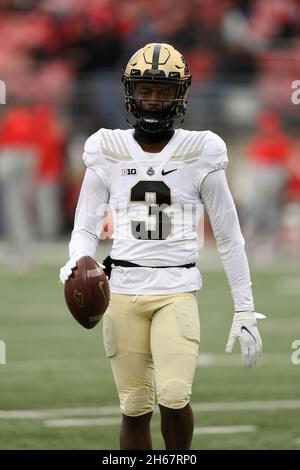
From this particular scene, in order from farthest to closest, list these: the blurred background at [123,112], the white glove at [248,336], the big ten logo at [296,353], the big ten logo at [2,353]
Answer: the blurred background at [123,112]
the big ten logo at [296,353]
the big ten logo at [2,353]
the white glove at [248,336]

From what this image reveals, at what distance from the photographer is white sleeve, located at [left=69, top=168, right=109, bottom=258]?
4.86 metres

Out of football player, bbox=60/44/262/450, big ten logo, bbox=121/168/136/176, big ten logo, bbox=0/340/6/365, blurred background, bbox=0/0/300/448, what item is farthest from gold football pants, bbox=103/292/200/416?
blurred background, bbox=0/0/300/448

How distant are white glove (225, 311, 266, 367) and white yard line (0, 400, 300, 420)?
2.13m

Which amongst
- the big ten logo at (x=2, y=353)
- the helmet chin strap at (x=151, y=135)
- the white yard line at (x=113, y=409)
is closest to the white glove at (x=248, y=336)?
the helmet chin strap at (x=151, y=135)

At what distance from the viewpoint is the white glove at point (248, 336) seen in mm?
4742

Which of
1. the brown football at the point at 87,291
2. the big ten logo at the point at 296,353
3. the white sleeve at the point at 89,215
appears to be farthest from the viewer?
the big ten logo at the point at 296,353

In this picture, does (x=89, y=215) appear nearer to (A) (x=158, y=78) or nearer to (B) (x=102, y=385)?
(A) (x=158, y=78)

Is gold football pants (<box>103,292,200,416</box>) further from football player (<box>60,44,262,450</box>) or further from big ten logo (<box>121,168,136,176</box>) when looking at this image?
big ten logo (<box>121,168,136,176</box>)

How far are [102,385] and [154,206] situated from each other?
10.5 feet

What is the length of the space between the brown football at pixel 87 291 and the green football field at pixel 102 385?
1427 millimetres

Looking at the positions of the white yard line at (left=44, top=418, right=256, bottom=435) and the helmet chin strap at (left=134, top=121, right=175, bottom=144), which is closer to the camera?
the helmet chin strap at (left=134, top=121, right=175, bottom=144)

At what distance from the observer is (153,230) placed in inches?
189

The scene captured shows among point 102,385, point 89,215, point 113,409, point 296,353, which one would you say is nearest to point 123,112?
point 296,353

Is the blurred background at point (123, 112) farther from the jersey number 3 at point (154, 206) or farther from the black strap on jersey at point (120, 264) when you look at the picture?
the jersey number 3 at point (154, 206)
